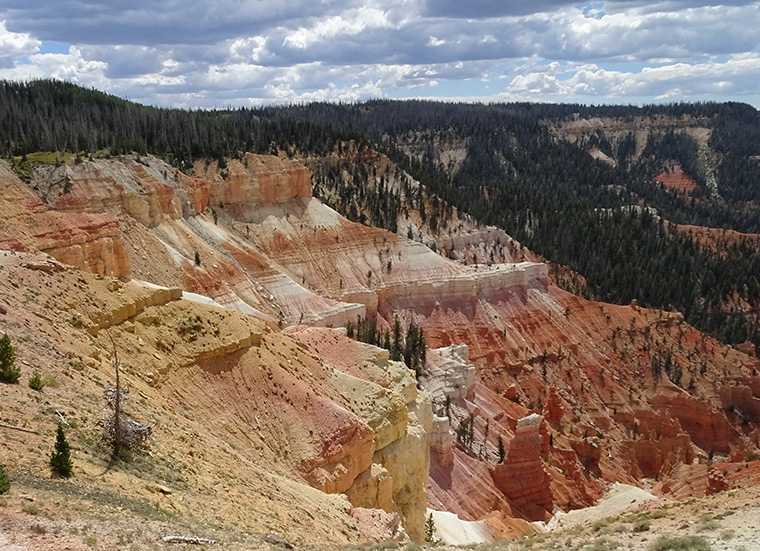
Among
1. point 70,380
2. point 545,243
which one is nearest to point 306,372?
point 70,380

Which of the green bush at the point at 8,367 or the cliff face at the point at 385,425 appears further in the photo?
the cliff face at the point at 385,425

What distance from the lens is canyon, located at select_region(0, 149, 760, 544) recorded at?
19688 millimetres

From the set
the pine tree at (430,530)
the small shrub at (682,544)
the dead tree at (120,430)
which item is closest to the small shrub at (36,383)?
the dead tree at (120,430)

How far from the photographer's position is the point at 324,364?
95.0ft

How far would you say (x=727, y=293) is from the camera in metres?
99.3

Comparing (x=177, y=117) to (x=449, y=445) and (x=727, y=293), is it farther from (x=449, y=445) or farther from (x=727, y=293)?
(x=727, y=293)

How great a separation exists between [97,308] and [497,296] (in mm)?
54031

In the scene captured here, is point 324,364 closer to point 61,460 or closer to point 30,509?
point 61,460

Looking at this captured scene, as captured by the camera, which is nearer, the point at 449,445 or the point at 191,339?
the point at 191,339

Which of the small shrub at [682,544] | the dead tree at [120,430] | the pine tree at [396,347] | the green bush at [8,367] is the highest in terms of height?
the green bush at [8,367]

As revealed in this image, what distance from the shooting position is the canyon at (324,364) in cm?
1969

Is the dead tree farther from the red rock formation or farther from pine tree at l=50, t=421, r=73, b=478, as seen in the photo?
the red rock formation

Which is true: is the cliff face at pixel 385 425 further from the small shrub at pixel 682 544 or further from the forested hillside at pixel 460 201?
the forested hillside at pixel 460 201

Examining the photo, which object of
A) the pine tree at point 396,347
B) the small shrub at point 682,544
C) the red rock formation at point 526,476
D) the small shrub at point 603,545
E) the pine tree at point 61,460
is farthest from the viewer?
the pine tree at point 396,347
